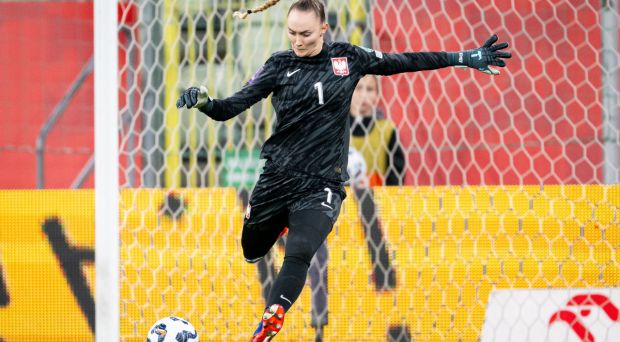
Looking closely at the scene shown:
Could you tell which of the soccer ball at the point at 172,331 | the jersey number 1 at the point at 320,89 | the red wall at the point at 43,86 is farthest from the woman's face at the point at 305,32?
the red wall at the point at 43,86

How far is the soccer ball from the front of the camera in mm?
4020

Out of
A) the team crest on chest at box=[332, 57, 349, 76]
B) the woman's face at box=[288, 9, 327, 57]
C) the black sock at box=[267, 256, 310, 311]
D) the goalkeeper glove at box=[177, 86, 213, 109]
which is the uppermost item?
the woman's face at box=[288, 9, 327, 57]

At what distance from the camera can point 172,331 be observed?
405 cm

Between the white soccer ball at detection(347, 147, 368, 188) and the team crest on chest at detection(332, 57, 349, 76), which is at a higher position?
the team crest on chest at detection(332, 57, 349, 76)

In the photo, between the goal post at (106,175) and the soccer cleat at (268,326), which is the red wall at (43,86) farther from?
the soccer cleat at (268,326)

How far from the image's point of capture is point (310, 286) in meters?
4.48

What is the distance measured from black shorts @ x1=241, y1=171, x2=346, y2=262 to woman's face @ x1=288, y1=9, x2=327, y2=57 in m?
0.45

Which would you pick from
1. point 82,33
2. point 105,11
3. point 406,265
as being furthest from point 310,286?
point 82,33

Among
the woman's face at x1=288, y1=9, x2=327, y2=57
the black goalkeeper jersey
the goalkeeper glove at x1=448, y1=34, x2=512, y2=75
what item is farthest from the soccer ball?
the goalkeeper glove at x1=448, y1=34, x2=512, y2=75

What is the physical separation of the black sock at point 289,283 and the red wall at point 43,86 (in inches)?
140

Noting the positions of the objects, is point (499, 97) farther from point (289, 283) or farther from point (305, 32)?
point (289, 283)

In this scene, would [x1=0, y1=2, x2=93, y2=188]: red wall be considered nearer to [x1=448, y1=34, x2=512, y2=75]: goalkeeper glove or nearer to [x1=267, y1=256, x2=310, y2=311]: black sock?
[x1=267, y1=256, x2=310, y2=311]: black sock

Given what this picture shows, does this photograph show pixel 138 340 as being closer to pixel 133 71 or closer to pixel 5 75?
pixel 133 71

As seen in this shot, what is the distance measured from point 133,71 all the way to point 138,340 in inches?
51.8
